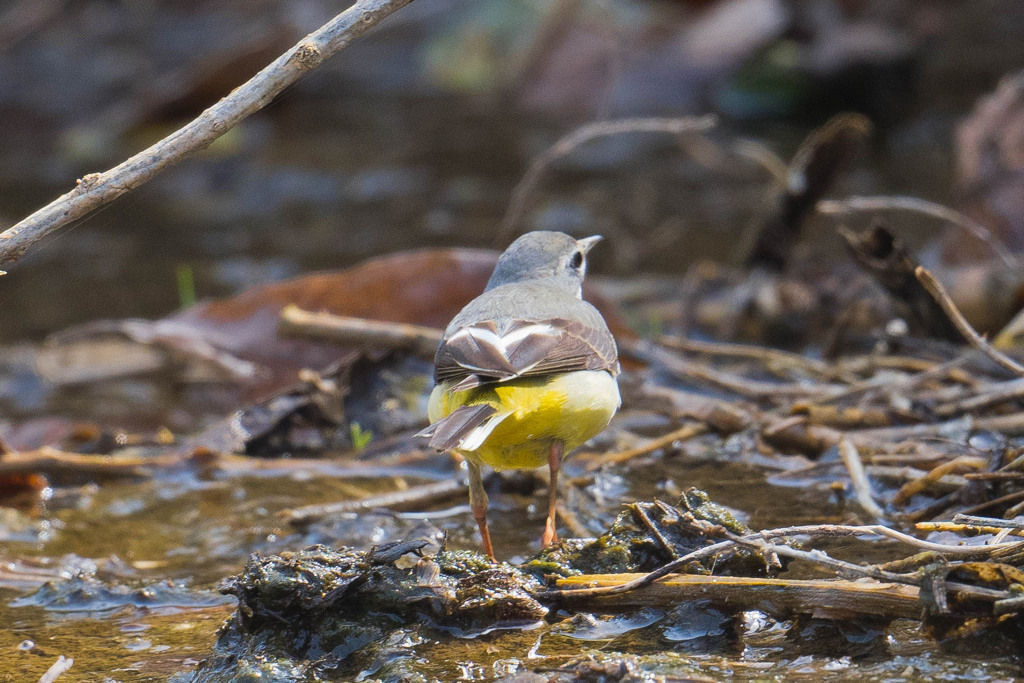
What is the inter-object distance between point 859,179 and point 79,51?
10255mm

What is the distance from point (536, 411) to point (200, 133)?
1151 mm

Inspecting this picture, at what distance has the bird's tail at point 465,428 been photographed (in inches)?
105

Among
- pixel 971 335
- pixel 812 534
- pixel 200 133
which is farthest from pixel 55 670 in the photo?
pixel 971 335

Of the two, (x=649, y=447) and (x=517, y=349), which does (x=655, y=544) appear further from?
(x=649, y=447)

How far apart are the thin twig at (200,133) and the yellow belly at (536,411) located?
0.98 meters

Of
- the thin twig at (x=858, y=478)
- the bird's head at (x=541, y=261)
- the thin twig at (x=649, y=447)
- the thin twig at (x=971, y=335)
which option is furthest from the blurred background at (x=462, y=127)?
the thin twig at (x=858, y=478)

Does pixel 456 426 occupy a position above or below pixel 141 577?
above

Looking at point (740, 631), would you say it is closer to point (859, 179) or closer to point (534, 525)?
point (534, 525)

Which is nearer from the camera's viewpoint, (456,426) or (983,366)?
(456,426)

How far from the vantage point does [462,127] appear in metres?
12.3

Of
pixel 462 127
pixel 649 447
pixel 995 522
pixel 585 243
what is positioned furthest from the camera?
pixel 462 127

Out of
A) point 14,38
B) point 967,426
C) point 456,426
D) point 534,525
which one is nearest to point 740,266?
point 967,426

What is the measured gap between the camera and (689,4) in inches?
511

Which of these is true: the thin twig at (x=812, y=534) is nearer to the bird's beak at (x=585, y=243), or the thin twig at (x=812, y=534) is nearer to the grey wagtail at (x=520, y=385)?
the grey wagtail at (x=520, y=385)
